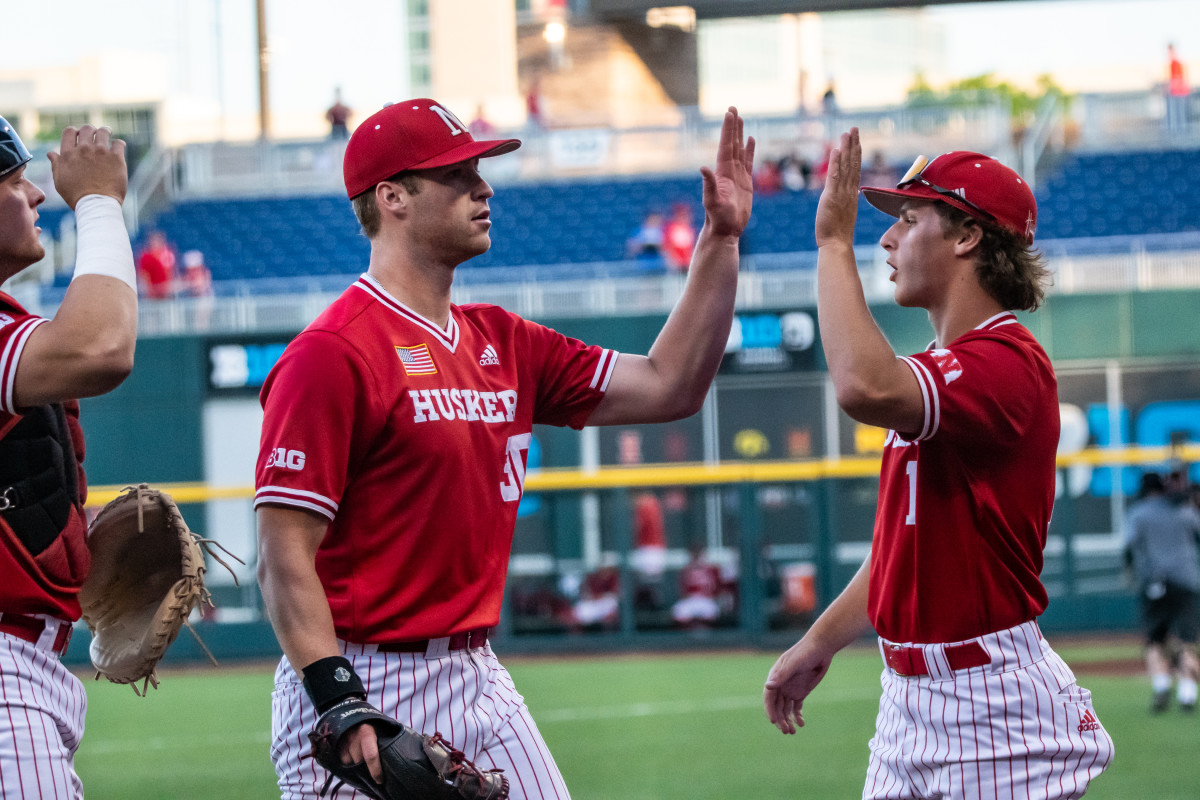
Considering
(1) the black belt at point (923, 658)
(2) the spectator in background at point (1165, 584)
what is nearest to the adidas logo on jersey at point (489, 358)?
(1) the black belt at point (923, 658)

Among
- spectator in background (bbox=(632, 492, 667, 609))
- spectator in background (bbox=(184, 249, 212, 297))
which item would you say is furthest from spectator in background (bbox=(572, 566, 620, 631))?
spectator in background (bbox=(184, 249, 212, 297))

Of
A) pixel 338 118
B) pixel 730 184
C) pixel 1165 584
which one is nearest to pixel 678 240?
pixel 338 118

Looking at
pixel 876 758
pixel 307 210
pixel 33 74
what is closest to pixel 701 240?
pixel 876 758

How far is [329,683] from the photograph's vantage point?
257cm

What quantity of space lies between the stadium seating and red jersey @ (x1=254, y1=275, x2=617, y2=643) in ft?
54.9

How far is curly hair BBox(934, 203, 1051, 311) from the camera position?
3.06 meters

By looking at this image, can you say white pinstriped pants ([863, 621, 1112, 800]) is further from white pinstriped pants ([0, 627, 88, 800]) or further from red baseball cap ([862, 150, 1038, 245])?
white pinstriped pants ([0, 627, 88, 800])

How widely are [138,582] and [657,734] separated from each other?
613 cm

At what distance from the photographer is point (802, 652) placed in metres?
3.38

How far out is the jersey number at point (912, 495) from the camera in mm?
2939

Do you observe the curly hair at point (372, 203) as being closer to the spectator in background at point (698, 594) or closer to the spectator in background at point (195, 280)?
the spectator in background at point (698, 594)

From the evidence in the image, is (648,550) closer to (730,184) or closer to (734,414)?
(734,414)

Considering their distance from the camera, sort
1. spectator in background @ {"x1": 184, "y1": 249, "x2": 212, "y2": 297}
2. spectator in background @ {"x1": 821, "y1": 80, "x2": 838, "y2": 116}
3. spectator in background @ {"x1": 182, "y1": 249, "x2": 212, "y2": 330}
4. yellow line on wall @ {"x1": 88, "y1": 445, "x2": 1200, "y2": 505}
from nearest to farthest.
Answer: yellow line on wall @ {"x1": 88, "y1": 445, "x2": 1200, "y2": 505} < spectator in background @ {"x1": 182, "y1": 249, "x2": 212, "y2": 330} < spectator in background @ {"x1": 184, "y1": 249, "x2": 212, "y2": 297} < spectator in background @ {"x1": 821, "y1": 80, "x2": 838, "y2": 116}

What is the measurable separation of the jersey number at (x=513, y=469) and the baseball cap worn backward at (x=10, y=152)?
1.13 m
